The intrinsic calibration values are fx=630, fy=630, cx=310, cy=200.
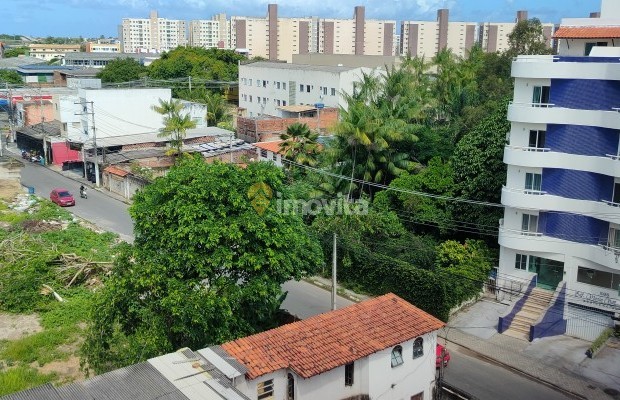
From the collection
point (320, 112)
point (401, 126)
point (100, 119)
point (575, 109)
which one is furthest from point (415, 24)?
point (575, 109)

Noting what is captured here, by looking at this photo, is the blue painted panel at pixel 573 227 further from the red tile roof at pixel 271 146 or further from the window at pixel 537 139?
the red tile roof at pixel 271 146

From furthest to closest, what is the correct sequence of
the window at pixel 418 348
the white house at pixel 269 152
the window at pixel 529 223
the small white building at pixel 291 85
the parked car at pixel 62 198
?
the small white building at pixel 291 85 → the white house at pixel 269 152 → the parked car at pixel 62 198 → the window at pixel 529 223 → the window at pixel 418 348

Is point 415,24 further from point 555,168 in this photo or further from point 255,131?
point 555,168

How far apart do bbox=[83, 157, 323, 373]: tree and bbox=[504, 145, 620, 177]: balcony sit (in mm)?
10016

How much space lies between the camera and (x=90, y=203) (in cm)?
3825

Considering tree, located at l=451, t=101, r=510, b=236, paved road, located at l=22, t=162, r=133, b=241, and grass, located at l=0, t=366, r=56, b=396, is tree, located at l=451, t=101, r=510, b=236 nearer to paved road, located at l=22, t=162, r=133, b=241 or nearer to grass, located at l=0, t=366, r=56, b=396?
paved road, located at l=22, t=162, r=133, b=241

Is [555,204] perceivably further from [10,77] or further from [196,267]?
[10,77]

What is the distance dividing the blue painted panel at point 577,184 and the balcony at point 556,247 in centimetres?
166

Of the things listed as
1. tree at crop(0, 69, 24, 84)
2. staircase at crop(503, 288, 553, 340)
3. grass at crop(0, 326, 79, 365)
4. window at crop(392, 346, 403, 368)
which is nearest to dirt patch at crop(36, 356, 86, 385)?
grass at crop(0, 326, 79, 365)

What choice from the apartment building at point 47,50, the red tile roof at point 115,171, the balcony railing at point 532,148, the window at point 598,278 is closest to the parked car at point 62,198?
the red tile roof at point 115,171

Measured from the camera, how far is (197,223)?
52.8 feet

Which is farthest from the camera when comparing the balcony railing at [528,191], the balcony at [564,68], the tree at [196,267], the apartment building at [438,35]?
the apartment building at [438,35]

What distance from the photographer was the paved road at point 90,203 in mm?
33803

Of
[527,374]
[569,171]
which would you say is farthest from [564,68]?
[527,374]
